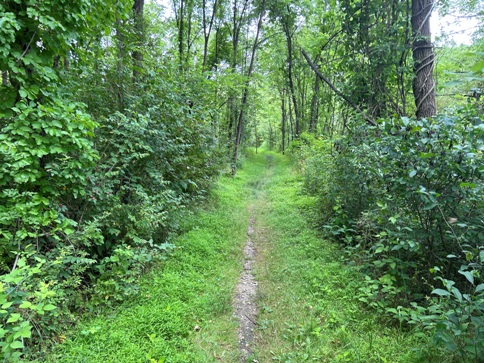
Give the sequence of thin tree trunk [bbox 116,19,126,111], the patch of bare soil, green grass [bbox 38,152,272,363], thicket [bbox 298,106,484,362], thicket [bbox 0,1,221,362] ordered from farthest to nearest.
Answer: thin tree trunk [bbox 116,19,126,111], the patch of bare soil, green grass [bbox 38,152,272,363], thicket [bbox 0,1,221,362], thicket [bbox 298,106,484,362]

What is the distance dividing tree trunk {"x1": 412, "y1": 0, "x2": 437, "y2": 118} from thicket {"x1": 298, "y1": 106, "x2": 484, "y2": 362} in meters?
1.62

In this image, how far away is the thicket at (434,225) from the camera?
96.5 inches

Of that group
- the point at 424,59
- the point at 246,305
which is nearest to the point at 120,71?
the point at 246,305

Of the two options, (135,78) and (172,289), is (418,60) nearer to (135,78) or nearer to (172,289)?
(135,78)

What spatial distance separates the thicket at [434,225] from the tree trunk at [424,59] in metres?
1.62

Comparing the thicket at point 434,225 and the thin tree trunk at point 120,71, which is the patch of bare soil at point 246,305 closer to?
the thicket at point 434,225

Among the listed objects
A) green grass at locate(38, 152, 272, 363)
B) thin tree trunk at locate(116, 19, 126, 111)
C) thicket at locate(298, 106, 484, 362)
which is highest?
thin tree trunk at locate(116, 19, 126, 111)

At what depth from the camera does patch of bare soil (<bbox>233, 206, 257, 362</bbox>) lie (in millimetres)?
3302

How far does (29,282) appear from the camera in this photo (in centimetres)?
265

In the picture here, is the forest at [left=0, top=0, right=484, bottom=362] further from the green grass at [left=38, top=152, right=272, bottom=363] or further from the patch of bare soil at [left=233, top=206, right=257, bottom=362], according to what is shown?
the patch of bare soil at [left=233, top=206, right=257, bottom=362]

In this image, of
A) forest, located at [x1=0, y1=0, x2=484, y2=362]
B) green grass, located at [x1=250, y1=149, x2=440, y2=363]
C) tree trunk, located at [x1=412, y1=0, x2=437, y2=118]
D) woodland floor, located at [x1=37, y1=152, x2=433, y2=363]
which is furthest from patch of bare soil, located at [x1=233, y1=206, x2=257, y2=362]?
tree trunk, located at [x1=412, y1=0, x2=437, y2=118]

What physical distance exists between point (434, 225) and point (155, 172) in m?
4.83

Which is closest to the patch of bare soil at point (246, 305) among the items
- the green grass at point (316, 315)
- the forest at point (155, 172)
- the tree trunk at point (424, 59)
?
the green grass at point (316, 315)

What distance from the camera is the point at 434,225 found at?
3441 millimetres
